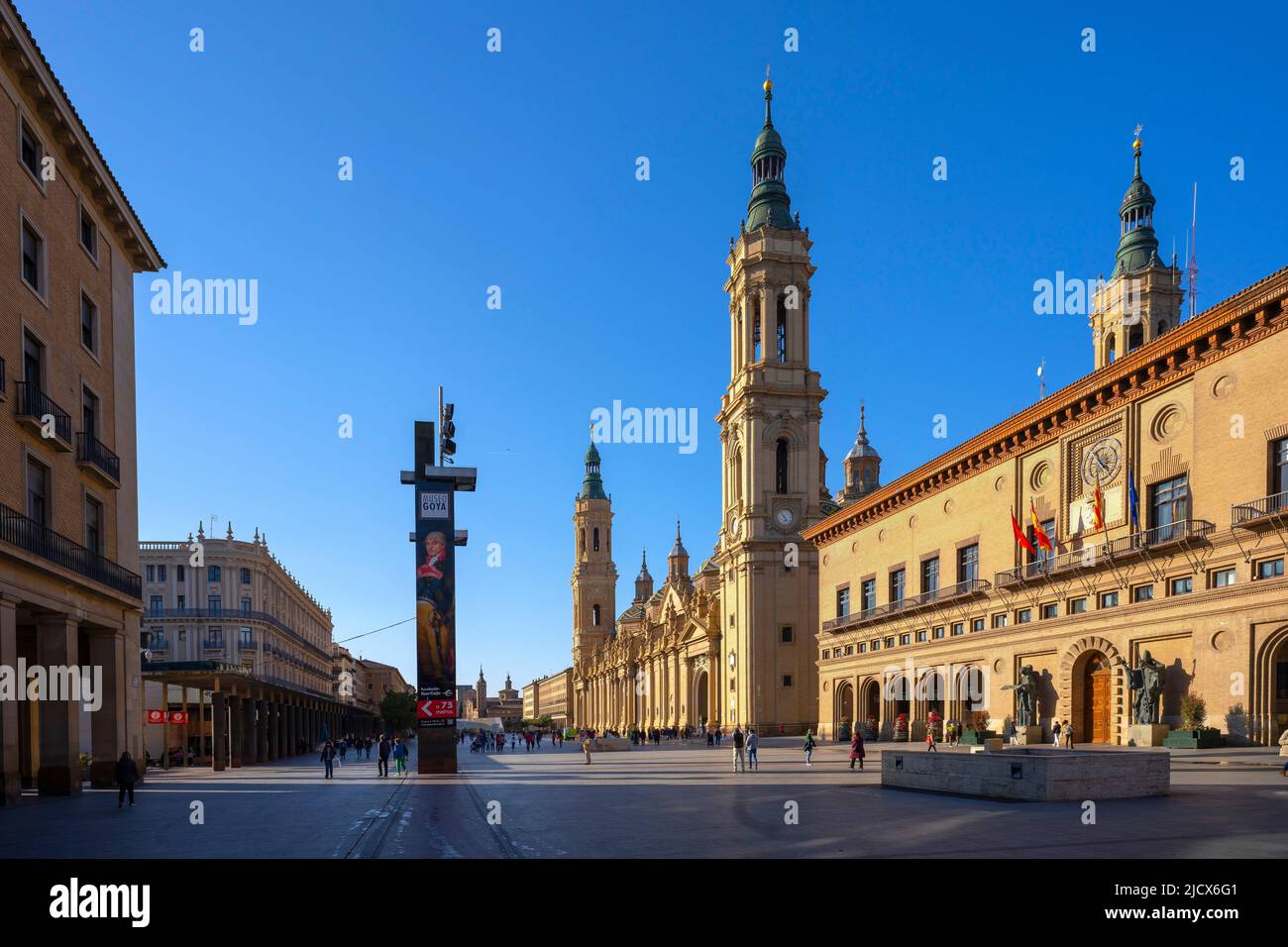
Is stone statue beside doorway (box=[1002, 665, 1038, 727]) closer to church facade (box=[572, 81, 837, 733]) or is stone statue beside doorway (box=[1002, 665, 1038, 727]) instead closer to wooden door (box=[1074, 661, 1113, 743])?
wooden door (box=[1074, 661, 1113, 743])

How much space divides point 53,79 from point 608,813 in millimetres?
23640

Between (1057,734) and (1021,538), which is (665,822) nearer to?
(1057,734)

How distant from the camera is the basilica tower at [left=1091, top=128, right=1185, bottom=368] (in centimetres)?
8594

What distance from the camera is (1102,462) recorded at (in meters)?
39.0

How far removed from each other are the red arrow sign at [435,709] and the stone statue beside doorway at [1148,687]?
24.5 meters

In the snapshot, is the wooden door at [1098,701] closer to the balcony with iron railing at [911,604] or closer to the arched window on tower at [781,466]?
the balcony with iron railing at [911,604]

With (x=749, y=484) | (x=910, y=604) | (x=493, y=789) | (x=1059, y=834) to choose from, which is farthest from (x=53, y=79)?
(x=749, y=484)

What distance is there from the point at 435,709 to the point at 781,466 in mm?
50667

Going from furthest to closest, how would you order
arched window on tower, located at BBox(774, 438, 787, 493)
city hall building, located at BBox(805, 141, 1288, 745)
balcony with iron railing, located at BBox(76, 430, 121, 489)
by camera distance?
1. arched window on tower, located at BBox(774, 438, 787, 493)
2. city hall building, located at BBox(805, 141, 1288, 745)
3. balcony with iron railing, located at BBox(76, 430, 121, 489)

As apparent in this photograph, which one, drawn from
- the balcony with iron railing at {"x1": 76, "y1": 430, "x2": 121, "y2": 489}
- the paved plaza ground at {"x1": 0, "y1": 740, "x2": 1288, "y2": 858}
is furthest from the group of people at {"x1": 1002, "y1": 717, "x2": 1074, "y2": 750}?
the balcony with iron railing at {"x1": 76, "y1": 430, "x2": 121, "y2": 489}

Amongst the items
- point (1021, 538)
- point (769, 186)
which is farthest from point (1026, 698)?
point (769, 186)

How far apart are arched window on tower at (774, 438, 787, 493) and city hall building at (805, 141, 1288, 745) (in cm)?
1805

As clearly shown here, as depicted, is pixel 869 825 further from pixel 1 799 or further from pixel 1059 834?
pixel 1 799

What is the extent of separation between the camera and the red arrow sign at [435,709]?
34.3 m
